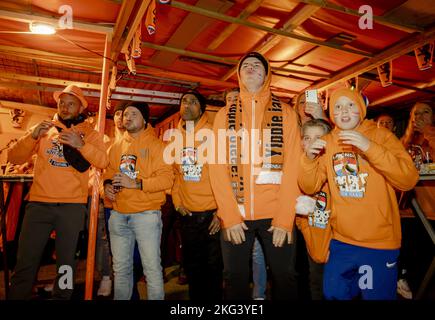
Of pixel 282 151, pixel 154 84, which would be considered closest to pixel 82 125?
pixel 282 151

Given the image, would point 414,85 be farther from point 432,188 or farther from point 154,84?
point 154,84

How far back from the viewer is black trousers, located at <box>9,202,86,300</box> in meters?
2.83

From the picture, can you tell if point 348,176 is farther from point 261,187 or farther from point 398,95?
point 398,95

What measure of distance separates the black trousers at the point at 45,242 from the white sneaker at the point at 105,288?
1.12 metres

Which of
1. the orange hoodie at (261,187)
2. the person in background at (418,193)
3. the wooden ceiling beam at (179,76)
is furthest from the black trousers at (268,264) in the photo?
the wooden ceiling beam at (179,76)

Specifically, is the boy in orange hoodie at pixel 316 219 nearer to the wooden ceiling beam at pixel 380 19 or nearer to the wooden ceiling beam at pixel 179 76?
the wooden ceiling beam at pixel 380 19

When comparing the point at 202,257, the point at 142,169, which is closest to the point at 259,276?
the point at 202,257

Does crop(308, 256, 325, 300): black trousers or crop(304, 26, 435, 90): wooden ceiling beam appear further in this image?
crop(304, 26, 435, 90): wooden ceiling beam

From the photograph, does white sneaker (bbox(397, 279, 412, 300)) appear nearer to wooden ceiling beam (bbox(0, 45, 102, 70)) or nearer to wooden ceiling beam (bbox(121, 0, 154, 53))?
wooden ceiling beam (bbox(121, 0, 154, 53))

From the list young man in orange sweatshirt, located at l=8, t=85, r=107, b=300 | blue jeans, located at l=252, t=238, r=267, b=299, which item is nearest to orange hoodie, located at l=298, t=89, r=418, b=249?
blue jeans, located at l=252, t=238, r=267, b=299

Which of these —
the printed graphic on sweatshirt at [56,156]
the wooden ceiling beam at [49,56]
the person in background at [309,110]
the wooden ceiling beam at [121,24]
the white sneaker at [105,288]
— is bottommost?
the white sneaker at [105,288]

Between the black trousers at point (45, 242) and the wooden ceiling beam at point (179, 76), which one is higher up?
the wooden ceiling beam at point (179, 76)

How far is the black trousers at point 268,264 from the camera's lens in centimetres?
211

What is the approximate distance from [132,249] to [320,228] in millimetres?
1970
